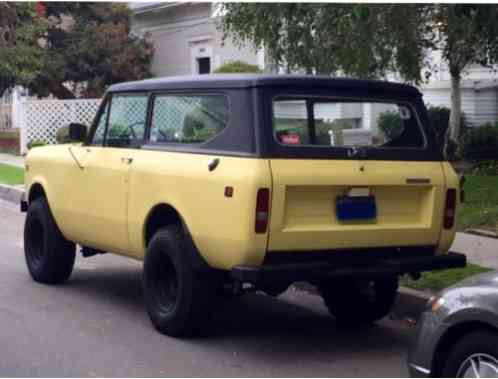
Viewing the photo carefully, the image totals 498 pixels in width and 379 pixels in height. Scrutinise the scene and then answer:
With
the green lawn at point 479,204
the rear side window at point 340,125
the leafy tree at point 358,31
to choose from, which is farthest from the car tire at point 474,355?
the green lawn at point 479,204

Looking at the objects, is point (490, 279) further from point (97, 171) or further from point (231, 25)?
point (231, 25)

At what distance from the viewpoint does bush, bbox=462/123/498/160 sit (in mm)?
18328

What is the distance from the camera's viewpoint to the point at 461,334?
5.68 meters

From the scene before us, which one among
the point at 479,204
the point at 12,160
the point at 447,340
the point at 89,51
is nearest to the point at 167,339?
the point at 447,340

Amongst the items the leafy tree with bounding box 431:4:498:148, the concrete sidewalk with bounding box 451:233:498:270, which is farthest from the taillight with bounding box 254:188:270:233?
the leafy tree with bounding box 431:4:498:148

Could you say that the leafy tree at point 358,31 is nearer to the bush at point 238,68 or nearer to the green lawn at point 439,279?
the green lawn at point 439,279

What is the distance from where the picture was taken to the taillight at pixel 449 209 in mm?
7828

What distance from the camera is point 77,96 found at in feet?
98.7

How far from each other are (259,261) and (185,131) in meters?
1.45

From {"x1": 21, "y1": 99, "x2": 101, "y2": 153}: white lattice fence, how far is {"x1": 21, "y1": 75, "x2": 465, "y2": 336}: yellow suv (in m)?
18.2

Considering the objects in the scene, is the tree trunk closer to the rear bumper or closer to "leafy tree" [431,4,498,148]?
"leafy tree" [431,4,498,148]

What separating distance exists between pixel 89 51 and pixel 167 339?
2129cm

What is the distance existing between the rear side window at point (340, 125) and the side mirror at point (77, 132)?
103 inches

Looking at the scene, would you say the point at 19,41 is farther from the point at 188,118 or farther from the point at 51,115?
the point at 188,118
